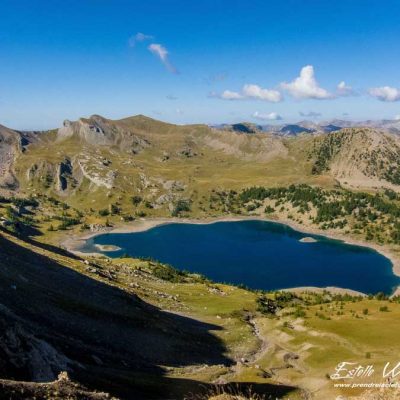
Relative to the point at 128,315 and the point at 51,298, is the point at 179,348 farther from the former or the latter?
the point at 51,298

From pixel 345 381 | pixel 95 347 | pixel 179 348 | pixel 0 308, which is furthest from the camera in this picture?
pixel 179 348

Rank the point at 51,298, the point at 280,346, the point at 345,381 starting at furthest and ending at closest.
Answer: the point at 280,346, the point at 51,298, the point at 345,381

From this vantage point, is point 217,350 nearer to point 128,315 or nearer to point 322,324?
point 128,315

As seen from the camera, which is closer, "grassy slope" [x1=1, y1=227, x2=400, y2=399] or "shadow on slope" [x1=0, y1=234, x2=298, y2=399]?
"shadow on slope" [x1=0, y1=234, x2=298, y2=399]

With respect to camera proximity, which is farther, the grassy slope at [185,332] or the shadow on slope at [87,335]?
the grassy slope at [185,332]

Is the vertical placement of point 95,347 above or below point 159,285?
above

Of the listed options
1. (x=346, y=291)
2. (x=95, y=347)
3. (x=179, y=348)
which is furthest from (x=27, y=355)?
(x=346, y=291)

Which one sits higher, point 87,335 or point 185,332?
point 87,335

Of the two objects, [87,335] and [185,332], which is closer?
[87,335]

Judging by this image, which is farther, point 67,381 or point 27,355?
point 27,355

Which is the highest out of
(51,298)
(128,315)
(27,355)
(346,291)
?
(27,355)
